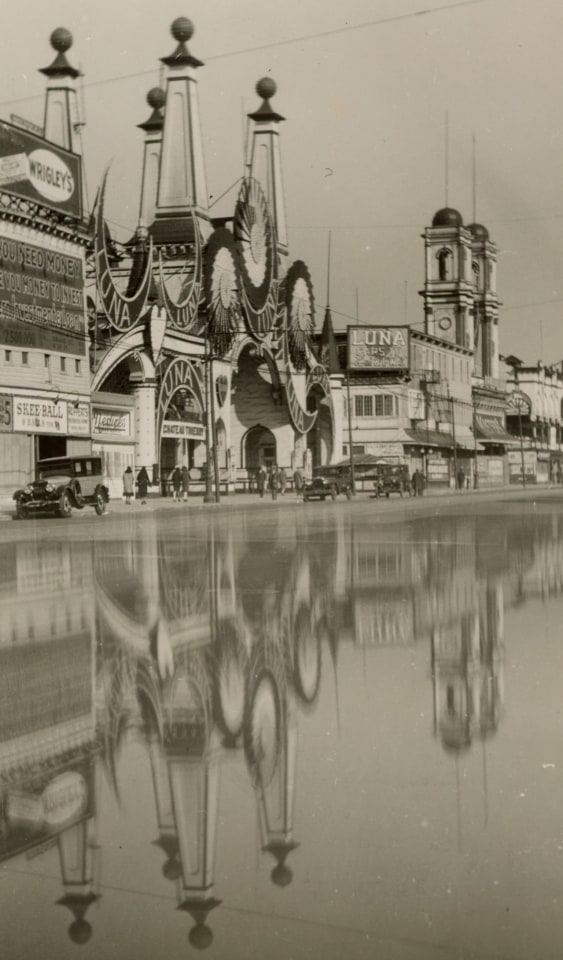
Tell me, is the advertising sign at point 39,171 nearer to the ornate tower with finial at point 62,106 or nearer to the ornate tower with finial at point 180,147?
the ornate tower with finial at point 62,106

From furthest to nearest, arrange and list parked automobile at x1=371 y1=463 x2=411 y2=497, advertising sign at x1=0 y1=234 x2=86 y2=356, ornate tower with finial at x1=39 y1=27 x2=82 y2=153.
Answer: parked automobile at x1=371 y1=463 x2=411 y2=497
ornate tower with finial at x1=39 y1=27 x2=82 y2=153
advertising sign at x1=0 y1=234 x2=86 y2=356

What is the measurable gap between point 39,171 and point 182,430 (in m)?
16.6

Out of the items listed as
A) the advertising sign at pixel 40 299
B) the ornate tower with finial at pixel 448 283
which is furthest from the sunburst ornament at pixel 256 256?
the ornate tower with finial at pixel 448 283

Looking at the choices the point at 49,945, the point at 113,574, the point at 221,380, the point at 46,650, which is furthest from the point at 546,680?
the point at 221,380

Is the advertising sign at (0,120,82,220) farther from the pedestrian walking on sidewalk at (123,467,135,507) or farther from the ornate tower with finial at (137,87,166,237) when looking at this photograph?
the ornate tower with finial at (137,87,166,237)

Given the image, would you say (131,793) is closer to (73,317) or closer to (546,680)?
(546,680)

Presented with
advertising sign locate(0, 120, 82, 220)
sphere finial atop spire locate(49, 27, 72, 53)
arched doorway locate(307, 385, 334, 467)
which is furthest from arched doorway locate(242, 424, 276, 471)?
advertising sign locate(0, 120, 82, 220)

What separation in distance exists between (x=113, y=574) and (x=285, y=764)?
1132 cm

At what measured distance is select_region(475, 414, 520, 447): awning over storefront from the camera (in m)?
112

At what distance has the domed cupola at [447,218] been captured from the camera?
116438mm

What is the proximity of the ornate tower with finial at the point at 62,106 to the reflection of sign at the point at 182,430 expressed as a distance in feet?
49.0

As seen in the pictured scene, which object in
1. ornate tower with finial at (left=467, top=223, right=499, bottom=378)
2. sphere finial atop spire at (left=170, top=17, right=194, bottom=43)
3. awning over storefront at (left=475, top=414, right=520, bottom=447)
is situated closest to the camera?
sphere finial atop spire at (left=170, top=17, right=194, bottom=43)

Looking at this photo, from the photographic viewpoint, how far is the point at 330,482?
214 ft

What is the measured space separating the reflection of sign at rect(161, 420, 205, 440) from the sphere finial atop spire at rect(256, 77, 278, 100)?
28294mm
